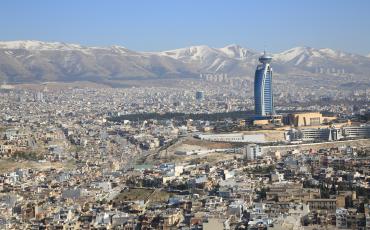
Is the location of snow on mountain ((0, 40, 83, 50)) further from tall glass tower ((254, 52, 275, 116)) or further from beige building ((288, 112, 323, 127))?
beige building ((288, 112, 323, 127))

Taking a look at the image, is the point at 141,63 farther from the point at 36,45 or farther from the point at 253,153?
the point at 253,153

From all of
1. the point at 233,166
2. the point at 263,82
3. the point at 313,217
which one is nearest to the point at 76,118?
the point at 263,82

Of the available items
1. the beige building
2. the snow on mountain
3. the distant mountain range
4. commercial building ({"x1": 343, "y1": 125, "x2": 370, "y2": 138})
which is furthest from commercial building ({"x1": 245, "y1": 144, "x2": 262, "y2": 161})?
the snow on mountain

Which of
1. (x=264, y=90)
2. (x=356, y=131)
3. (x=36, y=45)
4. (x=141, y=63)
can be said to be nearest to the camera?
(x=356, y=131)

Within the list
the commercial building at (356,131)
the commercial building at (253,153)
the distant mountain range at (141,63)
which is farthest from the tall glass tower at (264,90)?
the distant mountain range at (141,63)

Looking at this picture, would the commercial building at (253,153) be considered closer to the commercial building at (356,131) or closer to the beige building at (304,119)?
the commercial building at (356,131)

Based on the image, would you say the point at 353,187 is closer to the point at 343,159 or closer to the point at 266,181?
the point at 266,181

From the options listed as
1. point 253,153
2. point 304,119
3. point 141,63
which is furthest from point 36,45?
point 253,153

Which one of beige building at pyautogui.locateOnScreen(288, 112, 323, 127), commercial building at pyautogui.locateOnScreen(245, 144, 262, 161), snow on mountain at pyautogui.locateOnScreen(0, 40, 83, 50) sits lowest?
commercial building at pyautogui.locateOnScreen(245, 144, 262, 161)

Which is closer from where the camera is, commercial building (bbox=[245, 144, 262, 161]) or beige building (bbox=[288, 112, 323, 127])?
commercial building (bbox=[245, 144, 262, 161])
